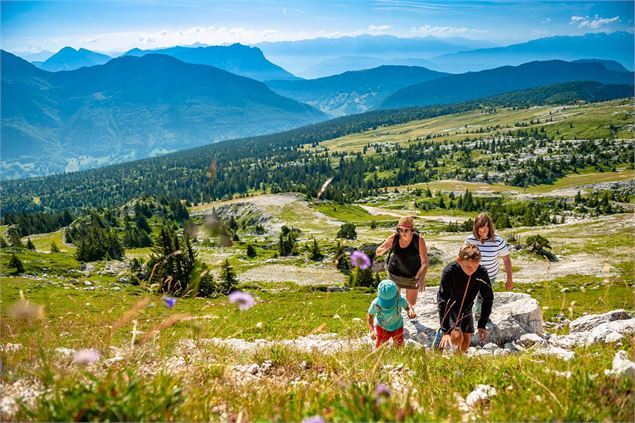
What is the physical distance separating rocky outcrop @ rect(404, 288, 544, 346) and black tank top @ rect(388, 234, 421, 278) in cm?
204

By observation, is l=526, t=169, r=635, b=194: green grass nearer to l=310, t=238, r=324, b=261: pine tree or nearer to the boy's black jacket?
l=310, t=238, r=324, b=261: pine tree

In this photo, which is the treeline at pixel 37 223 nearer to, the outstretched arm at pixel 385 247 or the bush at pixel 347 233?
the bush at pixel 347 233

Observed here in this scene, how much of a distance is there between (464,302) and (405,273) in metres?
3.08

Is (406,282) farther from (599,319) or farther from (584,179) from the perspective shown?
(584,179)

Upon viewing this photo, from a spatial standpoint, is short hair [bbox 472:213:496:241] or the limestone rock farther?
the limestone rock

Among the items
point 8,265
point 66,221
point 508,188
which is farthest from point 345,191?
point 8,265

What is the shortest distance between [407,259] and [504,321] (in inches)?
144

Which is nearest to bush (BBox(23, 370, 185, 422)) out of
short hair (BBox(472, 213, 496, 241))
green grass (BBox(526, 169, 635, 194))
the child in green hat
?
the child in green hat

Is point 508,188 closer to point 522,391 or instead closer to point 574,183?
point 574,183

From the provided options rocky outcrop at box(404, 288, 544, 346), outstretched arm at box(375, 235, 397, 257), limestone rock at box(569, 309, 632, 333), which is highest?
outstretched arm at box(375, 235, 397, 257)

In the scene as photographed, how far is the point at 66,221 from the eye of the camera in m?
166

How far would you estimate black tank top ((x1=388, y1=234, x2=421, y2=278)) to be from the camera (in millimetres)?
9672

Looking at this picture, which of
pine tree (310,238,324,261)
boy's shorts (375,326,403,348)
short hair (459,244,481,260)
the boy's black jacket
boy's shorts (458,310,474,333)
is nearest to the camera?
short hair (459,244,481,260)

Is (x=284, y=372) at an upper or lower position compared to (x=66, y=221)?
upper
